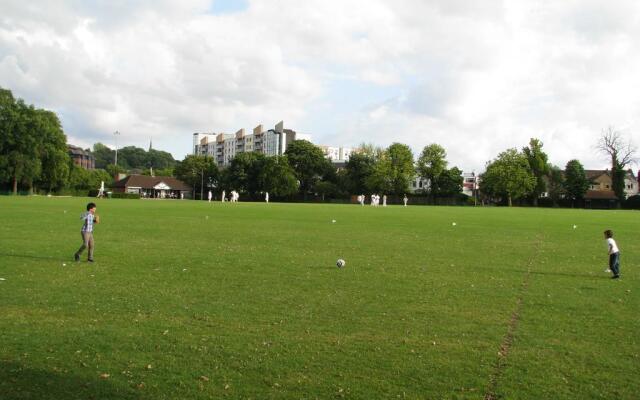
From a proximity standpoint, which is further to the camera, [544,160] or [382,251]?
[544,160]

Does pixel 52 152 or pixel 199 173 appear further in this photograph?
pixel 199 173

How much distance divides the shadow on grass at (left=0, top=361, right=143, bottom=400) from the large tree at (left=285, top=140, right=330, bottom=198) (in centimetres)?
11196

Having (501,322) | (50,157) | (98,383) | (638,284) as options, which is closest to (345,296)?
(501,322)

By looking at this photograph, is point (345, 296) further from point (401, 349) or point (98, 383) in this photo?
point (98, 383)

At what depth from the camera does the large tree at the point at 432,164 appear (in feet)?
391

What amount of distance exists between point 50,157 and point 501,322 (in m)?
94.2

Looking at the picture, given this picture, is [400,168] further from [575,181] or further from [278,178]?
Result: [575,181]

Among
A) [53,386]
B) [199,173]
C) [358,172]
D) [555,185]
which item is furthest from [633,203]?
[53,386]

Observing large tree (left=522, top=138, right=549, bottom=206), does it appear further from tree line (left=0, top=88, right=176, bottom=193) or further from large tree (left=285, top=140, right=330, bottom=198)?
tree line (left=0, top=88, right=176, bottom=193)

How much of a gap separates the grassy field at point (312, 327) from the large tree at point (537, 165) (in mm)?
104198

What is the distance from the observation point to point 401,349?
7.61 metres

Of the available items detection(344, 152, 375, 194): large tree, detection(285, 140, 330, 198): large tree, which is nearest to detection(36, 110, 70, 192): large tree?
detection(285, 140, 330, 198): large tree

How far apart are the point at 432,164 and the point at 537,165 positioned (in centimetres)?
2237

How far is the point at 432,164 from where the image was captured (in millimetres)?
119938
